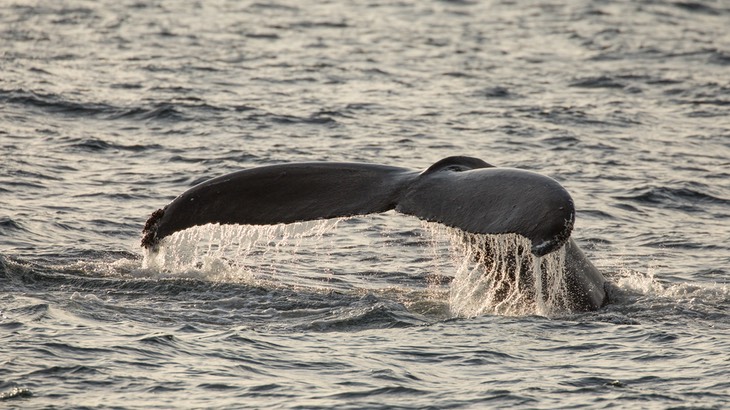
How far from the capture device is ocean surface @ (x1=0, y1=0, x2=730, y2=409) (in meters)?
7.23

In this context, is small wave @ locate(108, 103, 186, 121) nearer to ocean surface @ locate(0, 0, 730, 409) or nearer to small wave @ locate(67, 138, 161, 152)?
ocean surface @ locate(0, 0, 730, 409)

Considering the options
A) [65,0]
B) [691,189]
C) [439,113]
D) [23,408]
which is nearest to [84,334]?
[23,408]

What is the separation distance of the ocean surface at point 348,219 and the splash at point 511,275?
6 cm

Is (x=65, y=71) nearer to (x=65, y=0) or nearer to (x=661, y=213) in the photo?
(x=65, y=0)

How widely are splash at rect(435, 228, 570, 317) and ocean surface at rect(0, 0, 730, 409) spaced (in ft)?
0.20

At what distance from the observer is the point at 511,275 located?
7695mm

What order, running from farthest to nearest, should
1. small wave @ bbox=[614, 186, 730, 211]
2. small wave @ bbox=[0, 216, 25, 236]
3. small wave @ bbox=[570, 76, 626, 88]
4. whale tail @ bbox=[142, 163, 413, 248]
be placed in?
small wave @ bbox=[570, 76, 626, 88], small wave @ bbox=[614, 186, 730, 211], small wave @ bbox=[0, 216, 25, 236], whale tail @ bbox=[142, 163, 413, 248]

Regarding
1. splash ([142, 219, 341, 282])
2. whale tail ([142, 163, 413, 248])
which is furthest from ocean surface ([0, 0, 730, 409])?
whale tail ([142, 163, 413, 248])

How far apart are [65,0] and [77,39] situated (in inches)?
188

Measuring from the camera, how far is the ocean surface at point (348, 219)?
7.23 metres

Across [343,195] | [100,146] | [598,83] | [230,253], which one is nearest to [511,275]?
[343,195]

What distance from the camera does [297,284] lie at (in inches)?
382

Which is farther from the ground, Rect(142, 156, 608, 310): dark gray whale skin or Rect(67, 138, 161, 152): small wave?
Rect(142, 156, 608, 310): dark gray whale skin

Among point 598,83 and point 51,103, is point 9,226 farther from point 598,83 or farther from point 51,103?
point 598,83
